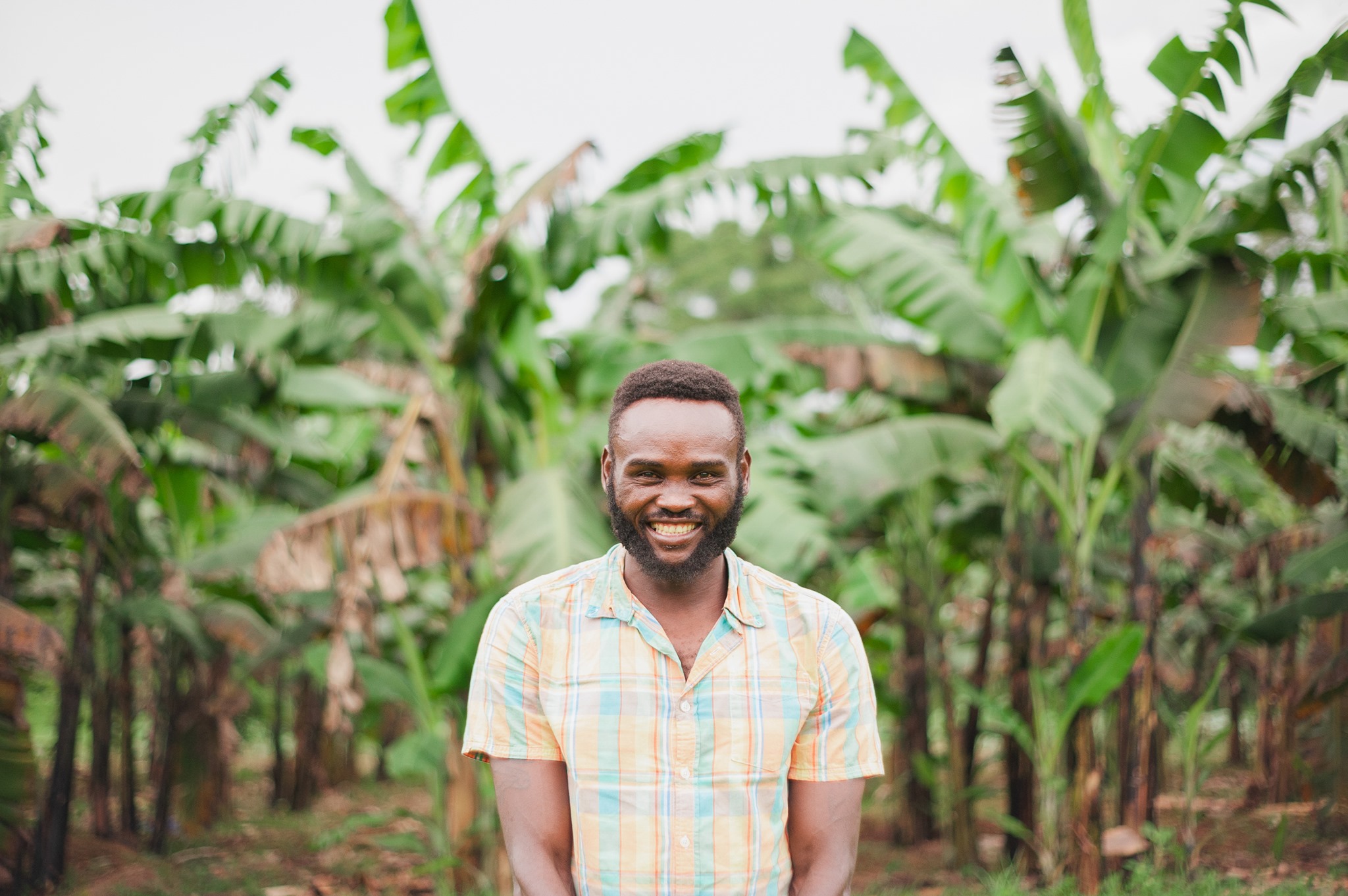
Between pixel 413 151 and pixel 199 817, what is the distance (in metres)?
5.97

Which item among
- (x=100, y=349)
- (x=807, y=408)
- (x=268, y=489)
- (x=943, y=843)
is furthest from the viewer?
(x=807, y=408)

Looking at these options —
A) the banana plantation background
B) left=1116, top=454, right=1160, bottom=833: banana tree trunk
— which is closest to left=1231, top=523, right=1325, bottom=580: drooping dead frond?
the banana plantation background

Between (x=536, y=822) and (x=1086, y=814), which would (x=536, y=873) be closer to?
(x=536, y=822)

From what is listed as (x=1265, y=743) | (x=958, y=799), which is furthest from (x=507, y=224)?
(x=1265, y=743)

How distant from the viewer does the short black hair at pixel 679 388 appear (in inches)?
82.2

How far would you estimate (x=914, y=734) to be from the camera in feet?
27.5

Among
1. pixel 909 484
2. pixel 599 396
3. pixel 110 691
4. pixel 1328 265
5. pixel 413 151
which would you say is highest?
pixel 413 151

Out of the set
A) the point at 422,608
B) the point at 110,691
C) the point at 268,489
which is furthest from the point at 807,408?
the point at 110,691

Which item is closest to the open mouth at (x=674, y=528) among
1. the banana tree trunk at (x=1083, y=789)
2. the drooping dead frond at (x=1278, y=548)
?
the banana tree trunk at (x=1083, y=789)

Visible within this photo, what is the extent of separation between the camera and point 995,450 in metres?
6.37

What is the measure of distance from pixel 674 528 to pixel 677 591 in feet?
0.51

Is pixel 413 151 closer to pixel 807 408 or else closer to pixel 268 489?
pixel 268 489

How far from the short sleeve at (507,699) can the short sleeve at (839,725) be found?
481mm

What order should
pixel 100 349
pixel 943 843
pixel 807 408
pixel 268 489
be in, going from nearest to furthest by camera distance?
1. pixel 100 349
2. pixel 268 489
3. pixel 943 843
4. pixel 807 408
